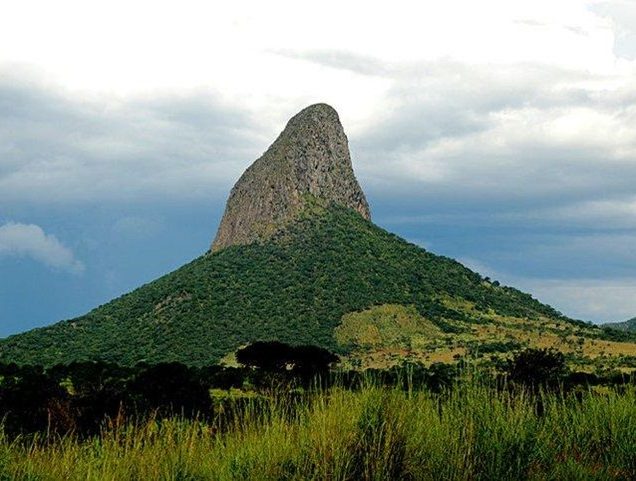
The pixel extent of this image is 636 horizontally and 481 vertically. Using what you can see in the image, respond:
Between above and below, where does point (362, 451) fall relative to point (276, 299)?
below

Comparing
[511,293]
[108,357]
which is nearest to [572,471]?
[108,357]

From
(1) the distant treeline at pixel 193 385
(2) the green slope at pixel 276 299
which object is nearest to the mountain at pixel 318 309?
(2) the green slope at pixel 276 299

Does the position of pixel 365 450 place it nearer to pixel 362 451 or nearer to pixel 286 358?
pixel 362 451

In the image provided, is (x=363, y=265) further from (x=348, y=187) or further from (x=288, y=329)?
(x=348, y=187)

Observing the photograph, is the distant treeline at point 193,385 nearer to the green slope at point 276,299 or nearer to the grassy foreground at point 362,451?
the grassy foreground at point 362,451

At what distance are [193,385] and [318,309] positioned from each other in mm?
96895

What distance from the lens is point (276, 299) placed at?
450ft

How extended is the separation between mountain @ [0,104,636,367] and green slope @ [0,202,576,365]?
0.83ft

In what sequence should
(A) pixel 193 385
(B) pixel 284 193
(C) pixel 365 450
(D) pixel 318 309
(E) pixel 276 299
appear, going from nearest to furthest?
(C) pixel 365 450
(A) pixel 193 385
(D) pixel 318 309
(E) pixel 276 299
(B) pixel 284 193

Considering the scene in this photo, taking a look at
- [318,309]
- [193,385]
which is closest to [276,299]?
[318,309]

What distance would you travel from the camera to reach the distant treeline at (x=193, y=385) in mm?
17844

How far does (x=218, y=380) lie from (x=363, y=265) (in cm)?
9308

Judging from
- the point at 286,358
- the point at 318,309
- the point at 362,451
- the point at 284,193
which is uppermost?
the point at 284,193

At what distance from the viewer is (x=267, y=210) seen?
180500 millimetres
